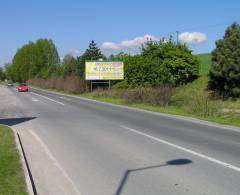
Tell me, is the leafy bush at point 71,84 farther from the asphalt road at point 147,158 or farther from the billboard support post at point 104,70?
the asphalt road at point 147,158

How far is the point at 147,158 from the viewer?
34.0 ft

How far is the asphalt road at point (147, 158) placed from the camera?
25.1 feet

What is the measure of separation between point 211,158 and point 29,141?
5.47 m

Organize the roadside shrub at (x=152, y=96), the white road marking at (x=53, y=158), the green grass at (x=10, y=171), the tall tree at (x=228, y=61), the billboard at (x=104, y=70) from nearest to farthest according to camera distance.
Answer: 1. the green grass at (x=10, y=171)
2. the white road marking at (x=53, y=158)
3. the tall tree at (x=228, y=61)
4. the roadside shrub at (x=152, y=96)
5. the billboard at (x=104, y=70)

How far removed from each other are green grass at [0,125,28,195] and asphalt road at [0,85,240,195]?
878mm

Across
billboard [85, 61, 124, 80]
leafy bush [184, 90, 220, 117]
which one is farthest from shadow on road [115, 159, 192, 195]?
billboard [85, 61, 124, 80]

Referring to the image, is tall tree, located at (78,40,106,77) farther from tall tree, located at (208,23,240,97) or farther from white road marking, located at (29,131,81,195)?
white road marking, located at (29,131,81,195)

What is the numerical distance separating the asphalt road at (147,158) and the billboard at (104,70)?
3554cm

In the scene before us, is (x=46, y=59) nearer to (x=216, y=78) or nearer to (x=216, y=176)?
(x=216, y=78)

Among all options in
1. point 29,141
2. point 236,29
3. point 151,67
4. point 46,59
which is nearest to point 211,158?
point 29,141

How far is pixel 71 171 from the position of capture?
8.98m

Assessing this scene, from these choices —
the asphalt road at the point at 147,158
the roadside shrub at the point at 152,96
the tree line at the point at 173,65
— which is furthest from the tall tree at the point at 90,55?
the asphalt road at the point at 147,158

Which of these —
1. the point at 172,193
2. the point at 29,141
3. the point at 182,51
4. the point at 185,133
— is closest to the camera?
the point at 172,193

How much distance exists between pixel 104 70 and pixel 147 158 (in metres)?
44.5
